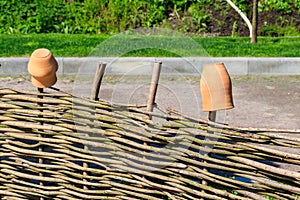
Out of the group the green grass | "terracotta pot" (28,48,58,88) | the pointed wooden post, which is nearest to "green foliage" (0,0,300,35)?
the green grass

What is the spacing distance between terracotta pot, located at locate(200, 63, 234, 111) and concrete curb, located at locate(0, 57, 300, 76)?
199 inches

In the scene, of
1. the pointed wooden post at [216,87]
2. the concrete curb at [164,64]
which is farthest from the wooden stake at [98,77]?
the concrete curb at [164,64]

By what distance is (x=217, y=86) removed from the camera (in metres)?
2.85

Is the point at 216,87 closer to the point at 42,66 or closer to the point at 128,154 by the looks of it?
the point at 128,154

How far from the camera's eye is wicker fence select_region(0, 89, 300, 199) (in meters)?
2.95

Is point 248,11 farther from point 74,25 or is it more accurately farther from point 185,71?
point 185,71

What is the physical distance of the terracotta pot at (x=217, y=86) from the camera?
2850mm

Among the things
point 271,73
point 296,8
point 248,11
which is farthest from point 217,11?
point 271,73

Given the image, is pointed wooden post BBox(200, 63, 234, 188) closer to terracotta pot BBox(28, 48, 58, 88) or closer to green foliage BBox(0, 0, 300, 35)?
terracotta pot BBox(28, 48, 58, 88)

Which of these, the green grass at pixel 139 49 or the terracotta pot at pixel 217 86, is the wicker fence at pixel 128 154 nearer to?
the terracotta pot at pixel 217 86

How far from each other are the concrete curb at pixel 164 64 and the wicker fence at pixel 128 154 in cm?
443

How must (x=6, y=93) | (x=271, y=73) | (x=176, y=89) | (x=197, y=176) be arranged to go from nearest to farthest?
(x=197, y=176) < (x=6, y=93) < (x=176, y=89) < (x=271, y=73)

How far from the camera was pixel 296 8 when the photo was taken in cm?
1222

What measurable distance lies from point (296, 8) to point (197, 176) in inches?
381
